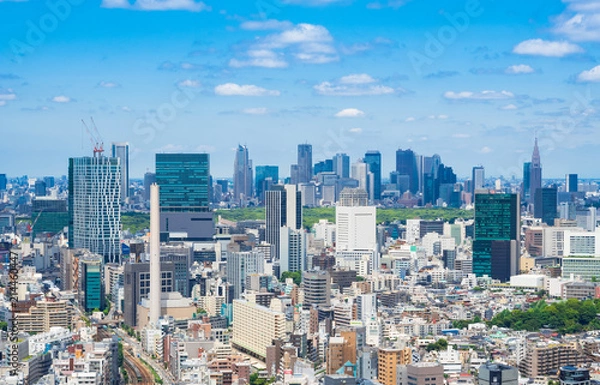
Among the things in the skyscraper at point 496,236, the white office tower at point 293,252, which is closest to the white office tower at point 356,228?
the white office tower at point 293,252

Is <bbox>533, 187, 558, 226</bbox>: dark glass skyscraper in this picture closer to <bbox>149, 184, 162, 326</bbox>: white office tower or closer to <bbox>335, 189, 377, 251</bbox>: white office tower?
<bbox>335, 189, 377, 251</bbox>: white office tower

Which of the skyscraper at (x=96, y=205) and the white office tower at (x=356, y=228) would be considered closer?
the skyscraper at (x=96, y=205)

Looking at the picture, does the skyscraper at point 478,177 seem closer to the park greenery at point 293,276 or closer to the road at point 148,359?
the park greenery at point 293,276

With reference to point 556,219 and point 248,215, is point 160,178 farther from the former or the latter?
point 556,219

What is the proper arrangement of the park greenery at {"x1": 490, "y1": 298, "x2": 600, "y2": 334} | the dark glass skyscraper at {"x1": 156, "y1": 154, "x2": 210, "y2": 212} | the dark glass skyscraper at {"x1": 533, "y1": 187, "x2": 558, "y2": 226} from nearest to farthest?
the park greenery at {"x1": 490, "y1": 298, "x2": 600, "y2": 334}
the dark glass skyscraper at {"x1": 156, "y1": 154, "x2": 210, "y2": 212}
the dark glass skyscraper at {"x1": 533, "y1": 187, "x2": 558, "y2": 226}

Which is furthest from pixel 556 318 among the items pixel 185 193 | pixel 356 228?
pixel 185 193

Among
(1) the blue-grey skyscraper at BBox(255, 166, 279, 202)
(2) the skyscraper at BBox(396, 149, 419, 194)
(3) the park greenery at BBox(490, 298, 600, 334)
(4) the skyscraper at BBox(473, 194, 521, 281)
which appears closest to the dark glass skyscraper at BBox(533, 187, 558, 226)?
(4) the skyscraper at BBox(473, 194, 521, 281)
